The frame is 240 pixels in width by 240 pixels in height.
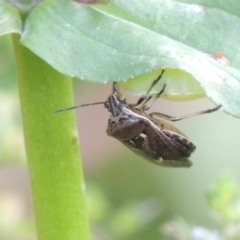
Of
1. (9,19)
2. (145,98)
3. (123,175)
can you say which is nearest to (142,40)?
(9,19)

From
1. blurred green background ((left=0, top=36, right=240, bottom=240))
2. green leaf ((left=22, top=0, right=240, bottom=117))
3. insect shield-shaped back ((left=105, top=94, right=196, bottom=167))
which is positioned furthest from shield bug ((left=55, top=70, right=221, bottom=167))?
blurred green background ((left=0, top=36, right=240, bottom=240))

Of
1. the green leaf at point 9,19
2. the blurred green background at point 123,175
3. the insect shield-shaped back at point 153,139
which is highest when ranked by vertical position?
the green leaf at point 9,19

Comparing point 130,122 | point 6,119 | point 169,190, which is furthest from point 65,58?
point 169,190

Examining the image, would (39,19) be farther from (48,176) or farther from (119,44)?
(48,176)

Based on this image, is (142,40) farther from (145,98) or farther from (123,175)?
(123,175)

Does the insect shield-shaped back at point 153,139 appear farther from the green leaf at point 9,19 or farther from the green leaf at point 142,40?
the green leaf at point 9,19

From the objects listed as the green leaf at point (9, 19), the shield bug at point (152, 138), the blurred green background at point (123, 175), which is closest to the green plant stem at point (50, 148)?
the green leaf at point (9, 19)
